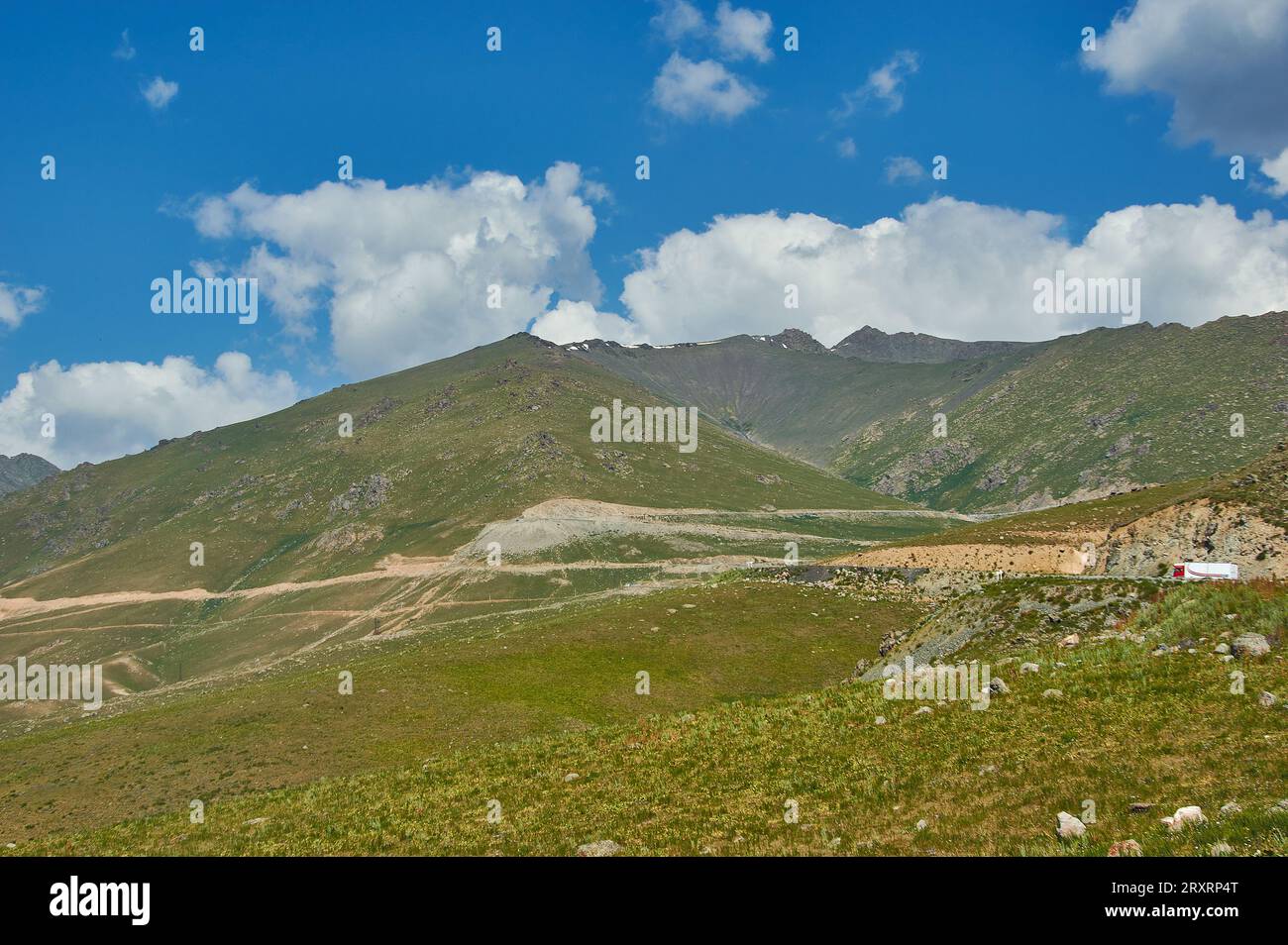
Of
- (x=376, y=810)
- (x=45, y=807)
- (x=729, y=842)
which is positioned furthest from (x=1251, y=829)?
(x=45, y=807)

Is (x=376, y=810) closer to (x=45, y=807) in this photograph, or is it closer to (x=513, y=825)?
(x=513, y=825)

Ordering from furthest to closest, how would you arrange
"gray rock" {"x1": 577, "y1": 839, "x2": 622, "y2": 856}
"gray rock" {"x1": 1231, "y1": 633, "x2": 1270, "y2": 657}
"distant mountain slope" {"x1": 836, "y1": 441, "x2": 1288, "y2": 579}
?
"distant mountain slope" {"x1": 836, "y1": 441, "x2": 1288, "y2": 579}
"gray rock" {"x1": 1231, "y1": 633, "x2": 1270, "y2": 657}
"gray rock" {"x1": 577, "y1": 839, "x2": 622, "y2": 856}

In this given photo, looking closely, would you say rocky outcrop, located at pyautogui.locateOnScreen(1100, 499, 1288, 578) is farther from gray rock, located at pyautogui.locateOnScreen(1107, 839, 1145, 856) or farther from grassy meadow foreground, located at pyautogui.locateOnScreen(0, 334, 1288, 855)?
gray rock, located at pyautogui.locateOnScreen(1107, 839, 1145, 856)

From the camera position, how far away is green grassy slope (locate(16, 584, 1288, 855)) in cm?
A: 1469

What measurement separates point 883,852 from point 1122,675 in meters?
13.6

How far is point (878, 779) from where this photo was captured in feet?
63.3

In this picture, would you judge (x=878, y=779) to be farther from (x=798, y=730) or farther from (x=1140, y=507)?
(x=1140, y=507)

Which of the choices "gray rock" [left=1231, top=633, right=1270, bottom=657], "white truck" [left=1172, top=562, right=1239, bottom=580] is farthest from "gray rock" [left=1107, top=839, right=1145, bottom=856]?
"white truck" [left=1172, top=562, right=1239, bottom=580]

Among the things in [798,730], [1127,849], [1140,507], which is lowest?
[798,730]

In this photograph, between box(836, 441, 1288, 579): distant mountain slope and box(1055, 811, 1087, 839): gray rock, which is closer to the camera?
box(1055, 811, 1087, 839): gray rock

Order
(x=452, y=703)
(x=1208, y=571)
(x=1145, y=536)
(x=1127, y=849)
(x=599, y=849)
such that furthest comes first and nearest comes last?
(x=1145, y=536), (x=452, y=703), (x=1208, y=571), (x=599, y=849), (x=1127, y=849)

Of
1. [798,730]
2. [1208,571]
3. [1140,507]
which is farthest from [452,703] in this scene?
[1140,507]

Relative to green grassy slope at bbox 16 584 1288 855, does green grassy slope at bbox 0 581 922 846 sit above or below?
below
